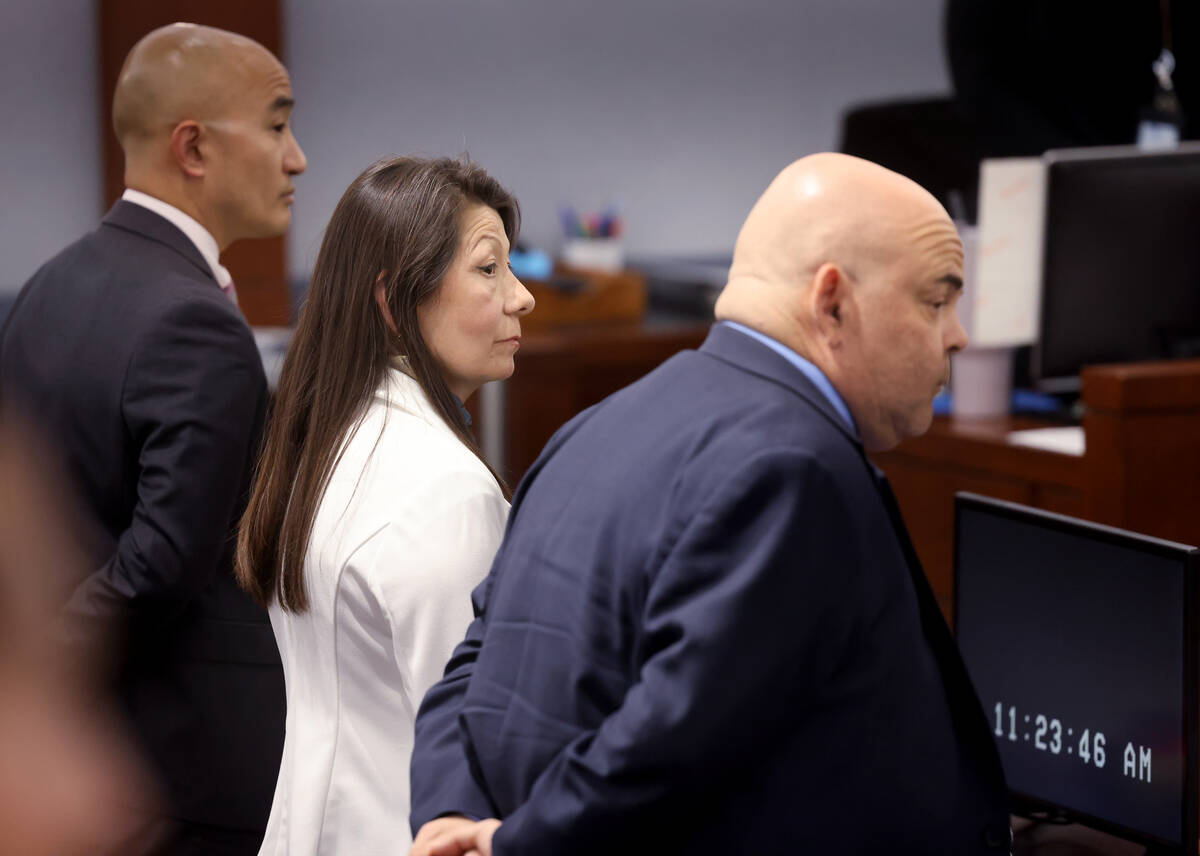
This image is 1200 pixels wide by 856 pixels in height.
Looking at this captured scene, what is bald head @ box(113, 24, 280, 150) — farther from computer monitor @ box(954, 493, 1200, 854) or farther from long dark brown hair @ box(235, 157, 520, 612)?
computer monitor @ box(954, 493, 1200, 854)

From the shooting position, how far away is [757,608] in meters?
1.03

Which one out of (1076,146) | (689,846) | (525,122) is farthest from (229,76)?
(525,122)

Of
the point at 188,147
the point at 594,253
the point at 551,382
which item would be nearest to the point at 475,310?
the point at 188,147

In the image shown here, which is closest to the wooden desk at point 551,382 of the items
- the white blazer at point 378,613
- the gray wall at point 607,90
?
the gray wall at point 607,90

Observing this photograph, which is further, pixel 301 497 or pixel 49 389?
pixel 49 389

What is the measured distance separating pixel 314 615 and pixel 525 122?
3.98m

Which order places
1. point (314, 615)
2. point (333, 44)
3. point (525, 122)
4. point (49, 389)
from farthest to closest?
point (525, 122), point (333, 44), point (49, 389), point (314, 615)

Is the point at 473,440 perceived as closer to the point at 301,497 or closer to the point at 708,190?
the point at 301,497

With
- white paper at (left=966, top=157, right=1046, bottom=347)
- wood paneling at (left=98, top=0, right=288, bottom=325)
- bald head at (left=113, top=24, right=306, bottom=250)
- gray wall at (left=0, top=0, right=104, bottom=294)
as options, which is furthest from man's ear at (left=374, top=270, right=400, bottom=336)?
gray wall at (left=0, top=0, right=104, bottom=294)

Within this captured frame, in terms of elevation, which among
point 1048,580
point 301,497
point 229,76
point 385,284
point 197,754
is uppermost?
point 229,76

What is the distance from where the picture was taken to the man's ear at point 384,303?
5.03ft

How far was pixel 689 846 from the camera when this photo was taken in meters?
1.10

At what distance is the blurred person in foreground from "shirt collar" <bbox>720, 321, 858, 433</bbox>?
1.25 meters

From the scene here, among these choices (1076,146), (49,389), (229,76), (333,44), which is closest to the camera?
(49,389)
